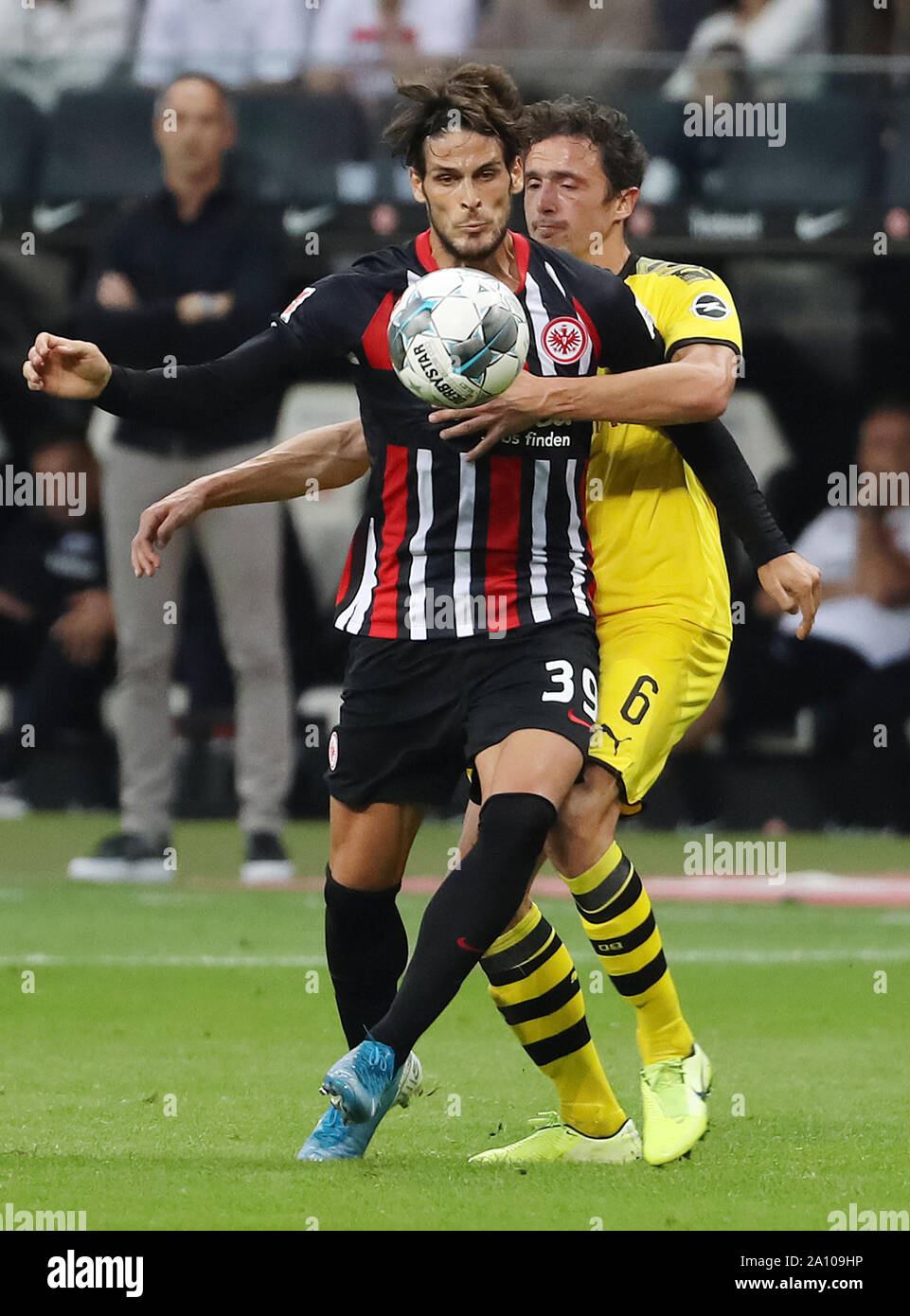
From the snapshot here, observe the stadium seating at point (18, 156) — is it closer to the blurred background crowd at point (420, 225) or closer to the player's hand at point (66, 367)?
the blurred background crowd at point (420, 225)

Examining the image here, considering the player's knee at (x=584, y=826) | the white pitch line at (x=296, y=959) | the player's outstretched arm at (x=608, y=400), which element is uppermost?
the player's outstretched arm at (x=608, y=400)

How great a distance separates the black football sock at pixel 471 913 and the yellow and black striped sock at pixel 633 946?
37 cm

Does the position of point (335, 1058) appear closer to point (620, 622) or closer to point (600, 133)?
point (620, 622)

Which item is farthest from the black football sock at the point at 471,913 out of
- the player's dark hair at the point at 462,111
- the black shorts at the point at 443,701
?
the player's dark hair at the point at 462,111

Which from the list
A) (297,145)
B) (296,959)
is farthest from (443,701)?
(297,145)

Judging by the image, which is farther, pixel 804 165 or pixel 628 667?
pixel 804 165

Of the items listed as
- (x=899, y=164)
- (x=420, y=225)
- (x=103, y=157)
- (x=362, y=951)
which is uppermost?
(x=103, y=157)

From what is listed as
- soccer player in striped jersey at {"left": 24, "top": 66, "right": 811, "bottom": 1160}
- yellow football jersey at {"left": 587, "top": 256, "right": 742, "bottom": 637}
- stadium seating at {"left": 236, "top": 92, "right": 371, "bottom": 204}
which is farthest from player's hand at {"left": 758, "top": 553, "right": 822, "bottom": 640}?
stadium seating at {"left": 236, "top": 92, "right": 371, "bottom": 204}

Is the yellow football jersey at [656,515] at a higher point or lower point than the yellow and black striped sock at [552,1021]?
higher

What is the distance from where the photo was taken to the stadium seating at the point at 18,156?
40.8 feet

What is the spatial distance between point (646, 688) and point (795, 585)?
0.43 metres

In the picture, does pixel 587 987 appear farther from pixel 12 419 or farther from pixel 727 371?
pixel 12 419

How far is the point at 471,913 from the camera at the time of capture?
15.3 ft

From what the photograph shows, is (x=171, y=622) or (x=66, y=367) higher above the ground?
(x=66, y=367)
